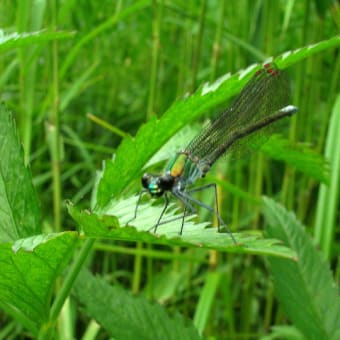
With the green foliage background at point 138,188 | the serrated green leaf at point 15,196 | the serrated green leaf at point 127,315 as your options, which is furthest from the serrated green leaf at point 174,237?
the serrated green leaf at point 127,315

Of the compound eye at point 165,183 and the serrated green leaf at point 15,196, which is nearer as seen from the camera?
the serrated green leaf at point 15,196

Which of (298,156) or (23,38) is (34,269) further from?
(298,156)

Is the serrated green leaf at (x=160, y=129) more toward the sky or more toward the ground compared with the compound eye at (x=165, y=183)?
more toward the sky

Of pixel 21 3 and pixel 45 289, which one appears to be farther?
pixel 21 3

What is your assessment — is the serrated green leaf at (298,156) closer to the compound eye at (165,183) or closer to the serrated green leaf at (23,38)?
the compound eye at (165,183)

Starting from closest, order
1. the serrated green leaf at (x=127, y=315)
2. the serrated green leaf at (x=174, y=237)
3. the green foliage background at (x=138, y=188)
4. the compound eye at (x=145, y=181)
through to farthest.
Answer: the serrated green leaf at (x=174, y=237), the green foliage background at (x=138, y=188), the serrated green leaf at (x=127, y=315), the compound eye at (x=145, y=181)

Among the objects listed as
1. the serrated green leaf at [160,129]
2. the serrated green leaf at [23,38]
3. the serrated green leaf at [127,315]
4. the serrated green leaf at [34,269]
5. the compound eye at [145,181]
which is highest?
the serrated green leaf at [23,38]

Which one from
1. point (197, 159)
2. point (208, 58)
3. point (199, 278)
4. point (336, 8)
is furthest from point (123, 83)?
point (197, 159)

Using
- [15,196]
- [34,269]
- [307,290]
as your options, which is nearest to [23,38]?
[15,196]

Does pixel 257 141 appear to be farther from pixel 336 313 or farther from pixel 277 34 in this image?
pixel 277 34
